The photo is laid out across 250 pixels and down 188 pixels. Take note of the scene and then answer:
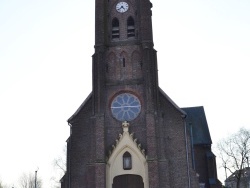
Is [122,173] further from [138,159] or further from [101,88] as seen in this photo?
[101,88]

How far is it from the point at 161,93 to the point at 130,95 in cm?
252

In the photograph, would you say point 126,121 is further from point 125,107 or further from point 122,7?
point 122,7

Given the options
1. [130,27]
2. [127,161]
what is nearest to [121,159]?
[127,161]

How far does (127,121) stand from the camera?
30.2 metres

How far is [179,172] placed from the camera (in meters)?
29.1

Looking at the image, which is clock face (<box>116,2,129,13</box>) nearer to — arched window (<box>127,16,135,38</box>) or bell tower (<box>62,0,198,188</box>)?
bell tower (<box>62,0,198,188</box>)

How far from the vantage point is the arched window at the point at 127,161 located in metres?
29.1

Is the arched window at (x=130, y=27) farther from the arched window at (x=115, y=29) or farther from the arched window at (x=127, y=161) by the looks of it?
the arched window at (x=127, y=161)

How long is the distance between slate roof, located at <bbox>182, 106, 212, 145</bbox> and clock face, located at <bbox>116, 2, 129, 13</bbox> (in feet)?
40.7

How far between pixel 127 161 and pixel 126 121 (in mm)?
3084

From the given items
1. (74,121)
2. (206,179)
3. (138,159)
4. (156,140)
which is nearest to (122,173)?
(138,159)

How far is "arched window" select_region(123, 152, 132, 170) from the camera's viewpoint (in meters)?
29.1

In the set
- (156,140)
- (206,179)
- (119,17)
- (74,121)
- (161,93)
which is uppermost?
(119,17)

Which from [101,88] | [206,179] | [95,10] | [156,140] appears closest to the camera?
[156,140]
